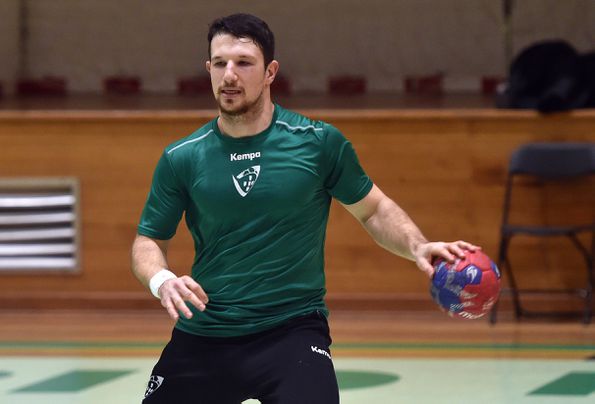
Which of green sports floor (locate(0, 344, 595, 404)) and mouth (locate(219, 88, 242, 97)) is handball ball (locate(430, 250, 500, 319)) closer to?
mouth (locate(219, 88, 242, 97))

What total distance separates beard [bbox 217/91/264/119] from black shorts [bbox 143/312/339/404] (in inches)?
29.4

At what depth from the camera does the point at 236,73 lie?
4289 mm

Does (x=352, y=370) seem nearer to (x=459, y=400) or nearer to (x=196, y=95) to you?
(x=459, y=400)

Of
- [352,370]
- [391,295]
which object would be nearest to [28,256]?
[391,295]

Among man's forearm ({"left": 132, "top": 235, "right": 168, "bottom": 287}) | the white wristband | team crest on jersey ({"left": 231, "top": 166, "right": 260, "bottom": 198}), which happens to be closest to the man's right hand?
the white wristband

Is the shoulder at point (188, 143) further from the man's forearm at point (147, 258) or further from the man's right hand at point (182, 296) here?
the man's right hand at point (182, 296)

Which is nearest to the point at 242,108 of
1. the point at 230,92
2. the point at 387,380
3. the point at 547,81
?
the point at 230,92

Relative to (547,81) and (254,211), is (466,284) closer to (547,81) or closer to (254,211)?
(254,211)

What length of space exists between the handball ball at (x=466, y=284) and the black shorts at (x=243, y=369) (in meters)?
0.49

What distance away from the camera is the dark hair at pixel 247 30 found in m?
4.33

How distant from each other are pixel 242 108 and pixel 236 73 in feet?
0.42

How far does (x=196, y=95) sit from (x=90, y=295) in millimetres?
5485

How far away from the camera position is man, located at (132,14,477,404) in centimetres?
427

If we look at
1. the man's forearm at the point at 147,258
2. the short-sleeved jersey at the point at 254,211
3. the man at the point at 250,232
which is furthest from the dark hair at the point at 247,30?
the man's forearm at the point at 147,258
